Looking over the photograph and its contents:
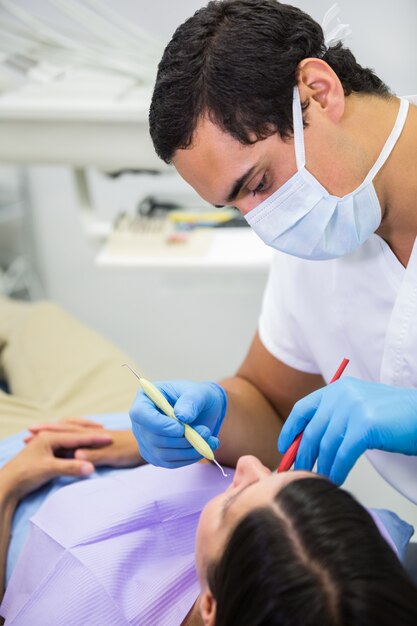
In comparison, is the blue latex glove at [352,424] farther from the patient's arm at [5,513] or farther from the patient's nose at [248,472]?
the patient's arm at [5,513]

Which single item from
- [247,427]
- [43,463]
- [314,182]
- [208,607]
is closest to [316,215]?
[314,182]

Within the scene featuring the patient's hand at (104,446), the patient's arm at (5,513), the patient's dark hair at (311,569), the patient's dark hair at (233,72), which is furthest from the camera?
the patient's hand at (104,446)

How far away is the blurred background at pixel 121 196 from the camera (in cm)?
190

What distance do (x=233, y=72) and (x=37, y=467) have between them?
77cm

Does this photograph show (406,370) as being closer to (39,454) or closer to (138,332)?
(39,454)

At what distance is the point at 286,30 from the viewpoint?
1023 mm

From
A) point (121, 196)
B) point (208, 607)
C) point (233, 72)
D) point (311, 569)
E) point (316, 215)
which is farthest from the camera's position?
point (121, 196)

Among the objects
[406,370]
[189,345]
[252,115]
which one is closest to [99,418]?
[406,370]

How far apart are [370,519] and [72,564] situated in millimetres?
499

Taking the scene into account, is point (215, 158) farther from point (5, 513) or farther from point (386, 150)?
point (5, 513)

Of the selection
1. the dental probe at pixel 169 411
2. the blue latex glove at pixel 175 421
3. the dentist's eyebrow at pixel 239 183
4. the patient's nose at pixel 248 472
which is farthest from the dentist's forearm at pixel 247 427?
the dentist's eyebrow at pixel 239 183

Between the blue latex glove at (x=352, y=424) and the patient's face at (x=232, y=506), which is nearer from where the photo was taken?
the patient's face at (x=232, y=506)

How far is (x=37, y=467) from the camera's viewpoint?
135 centimetres

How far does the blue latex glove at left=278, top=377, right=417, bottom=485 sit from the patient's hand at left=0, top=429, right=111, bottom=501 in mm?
457
